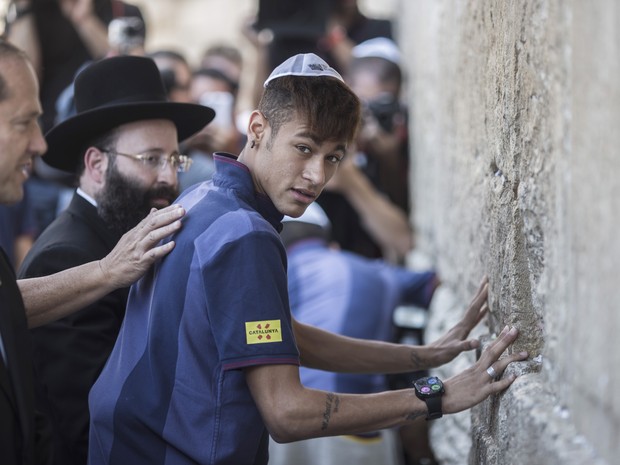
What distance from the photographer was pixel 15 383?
2498 mm

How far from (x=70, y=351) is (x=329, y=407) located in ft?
3.43

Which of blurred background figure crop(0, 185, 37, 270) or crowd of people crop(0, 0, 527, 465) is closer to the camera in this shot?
crowd of people crop(0, 0, 527, 465)

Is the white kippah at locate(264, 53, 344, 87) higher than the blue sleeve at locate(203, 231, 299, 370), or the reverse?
the white kippah at locate(264, 53, 344, 87)

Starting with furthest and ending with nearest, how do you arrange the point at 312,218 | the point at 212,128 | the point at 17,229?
the point at 212,128 < the point at 17,229 < the point at 312,218

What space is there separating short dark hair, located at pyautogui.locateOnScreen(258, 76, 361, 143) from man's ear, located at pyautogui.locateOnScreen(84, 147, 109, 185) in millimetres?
1039

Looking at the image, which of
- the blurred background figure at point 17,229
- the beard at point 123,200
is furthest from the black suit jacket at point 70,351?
the blurred background figure at point 17,229

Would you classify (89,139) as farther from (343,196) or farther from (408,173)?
(408,173)

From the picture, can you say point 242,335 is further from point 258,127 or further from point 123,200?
point 123,200

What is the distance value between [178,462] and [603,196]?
1.17 metres

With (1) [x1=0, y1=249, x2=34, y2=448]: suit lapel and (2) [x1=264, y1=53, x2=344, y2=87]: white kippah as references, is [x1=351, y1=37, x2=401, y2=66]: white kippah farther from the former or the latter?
(1) [x1=0, y1=249, x2=34, y2=448]: suit lapel

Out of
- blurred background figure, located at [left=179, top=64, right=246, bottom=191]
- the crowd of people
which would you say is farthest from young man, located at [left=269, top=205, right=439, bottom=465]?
blurred background figure, located at [left=179, top=64, right=246, bottom=191]

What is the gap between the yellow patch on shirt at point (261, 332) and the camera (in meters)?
2.22

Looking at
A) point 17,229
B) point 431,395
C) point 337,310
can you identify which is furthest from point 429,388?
point 17,229

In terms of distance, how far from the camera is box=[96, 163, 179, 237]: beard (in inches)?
129
